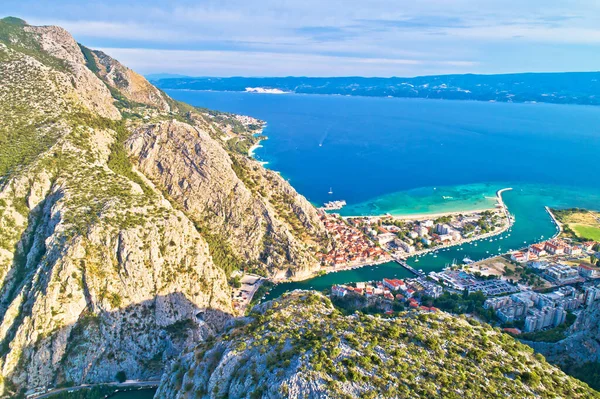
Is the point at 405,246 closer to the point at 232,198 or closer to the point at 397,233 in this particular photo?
the point at 397,233

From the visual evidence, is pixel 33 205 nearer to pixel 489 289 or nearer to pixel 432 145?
pixel 489 289

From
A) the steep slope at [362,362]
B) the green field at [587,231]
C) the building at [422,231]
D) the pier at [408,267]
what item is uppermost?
the steep slope at [362,362]

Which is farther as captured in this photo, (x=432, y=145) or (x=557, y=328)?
(x=432, y=145)

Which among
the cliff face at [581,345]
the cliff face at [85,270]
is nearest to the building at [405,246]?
the cliff face at [85,270]

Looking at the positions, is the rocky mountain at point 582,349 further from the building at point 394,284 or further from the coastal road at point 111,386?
the coastal road at point 111,386

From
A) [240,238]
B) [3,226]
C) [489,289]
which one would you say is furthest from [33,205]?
[489,289]
